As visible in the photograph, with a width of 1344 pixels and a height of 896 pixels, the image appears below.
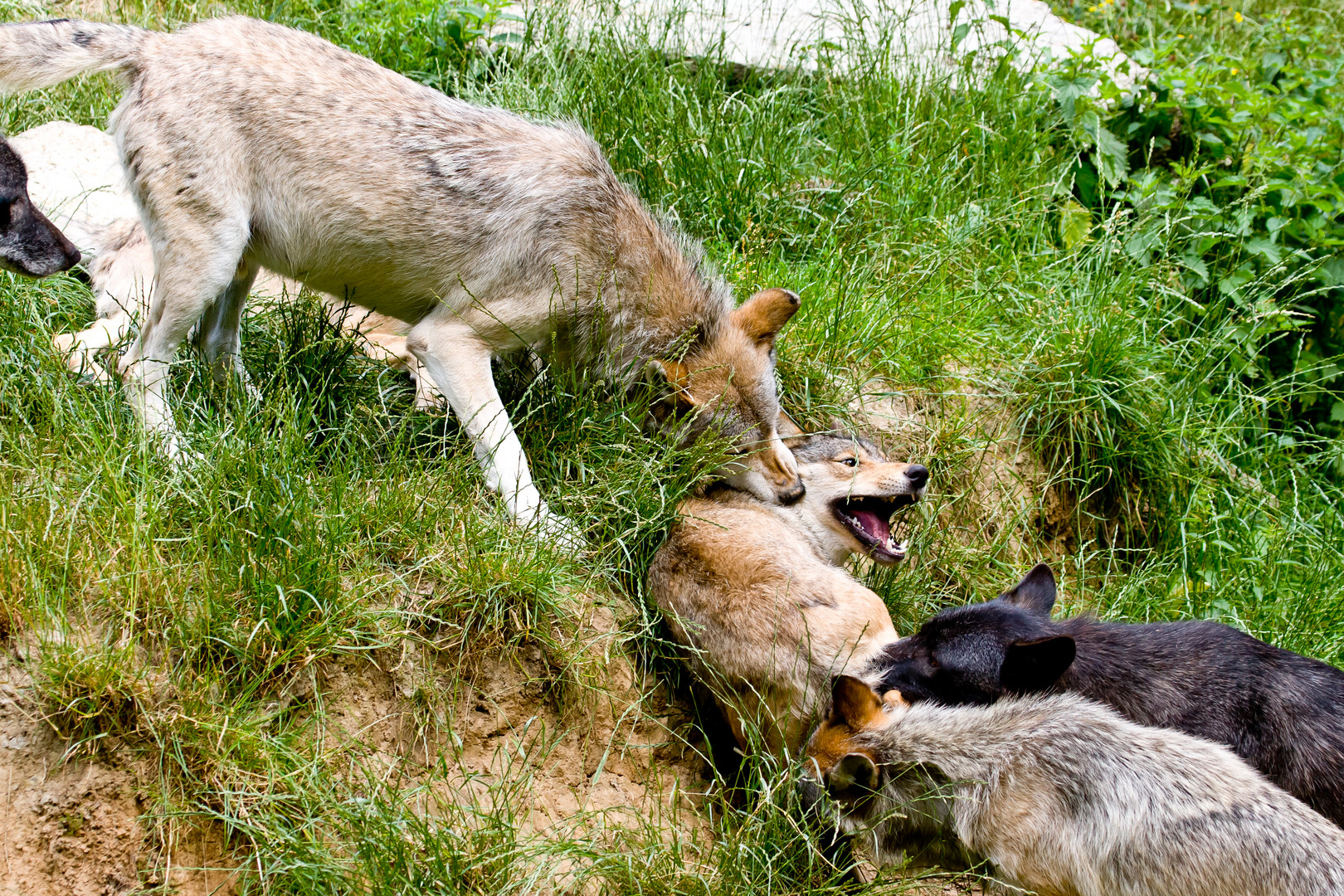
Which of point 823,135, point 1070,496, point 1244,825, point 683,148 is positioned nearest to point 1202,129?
point 823,135

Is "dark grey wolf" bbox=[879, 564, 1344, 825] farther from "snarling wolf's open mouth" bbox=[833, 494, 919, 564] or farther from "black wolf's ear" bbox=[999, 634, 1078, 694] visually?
"snarling wolf's open mouth" bbox=[833, 494, 919, 564]

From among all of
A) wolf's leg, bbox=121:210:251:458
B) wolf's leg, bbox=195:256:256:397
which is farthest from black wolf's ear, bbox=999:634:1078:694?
wolf's leg, bbox=195:256:256:397

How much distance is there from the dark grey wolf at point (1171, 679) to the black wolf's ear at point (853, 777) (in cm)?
58

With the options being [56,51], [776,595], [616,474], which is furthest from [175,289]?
[776,595]

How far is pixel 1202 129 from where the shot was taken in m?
8.01

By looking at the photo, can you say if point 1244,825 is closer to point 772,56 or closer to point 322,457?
point 322,457

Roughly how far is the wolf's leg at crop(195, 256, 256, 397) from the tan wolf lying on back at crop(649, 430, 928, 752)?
233 cm

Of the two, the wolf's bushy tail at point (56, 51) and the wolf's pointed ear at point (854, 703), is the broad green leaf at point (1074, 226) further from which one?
the wolf's bushy tail at point (56, 51)

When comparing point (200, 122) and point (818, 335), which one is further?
point (818, 335)

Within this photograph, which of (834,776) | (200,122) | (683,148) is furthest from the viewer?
(683,148)

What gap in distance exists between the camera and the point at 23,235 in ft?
17.8

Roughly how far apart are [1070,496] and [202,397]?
466cm

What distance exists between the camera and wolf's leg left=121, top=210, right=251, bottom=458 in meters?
5.00

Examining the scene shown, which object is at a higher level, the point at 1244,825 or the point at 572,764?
the point at 1244,825
